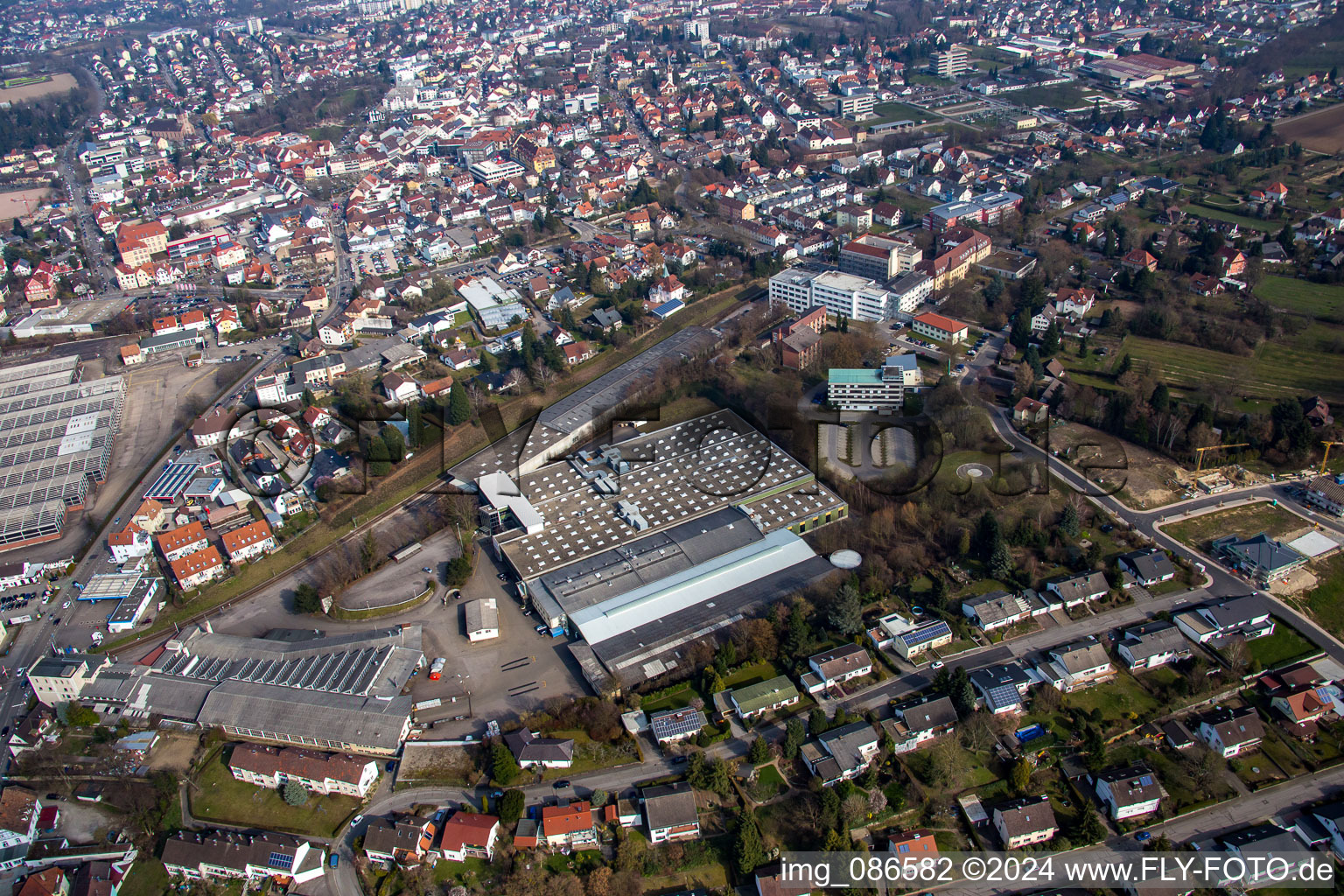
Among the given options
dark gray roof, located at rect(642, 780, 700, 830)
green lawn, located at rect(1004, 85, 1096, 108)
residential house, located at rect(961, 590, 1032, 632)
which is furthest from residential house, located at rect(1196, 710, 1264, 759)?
green lawn, located at rect(1004, 85, 1096, 108)

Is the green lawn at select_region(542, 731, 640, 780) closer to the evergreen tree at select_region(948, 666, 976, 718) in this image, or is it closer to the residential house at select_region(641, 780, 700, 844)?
the residential house at select_region(641, 780, 700, 844)

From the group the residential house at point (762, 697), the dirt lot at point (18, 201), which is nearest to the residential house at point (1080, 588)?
the residential house at point (762, 697)

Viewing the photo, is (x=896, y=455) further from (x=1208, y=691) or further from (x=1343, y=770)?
(x=1343, y=770)

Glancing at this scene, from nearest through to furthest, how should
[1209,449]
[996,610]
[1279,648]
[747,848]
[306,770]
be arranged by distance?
1. [747,848]
2. [306,770]
3. [1279,648]
4. [996,610]
5. [1209,449]

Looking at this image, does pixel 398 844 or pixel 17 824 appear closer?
pixel 398 844

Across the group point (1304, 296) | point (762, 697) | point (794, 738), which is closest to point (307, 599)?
point (762, 697)

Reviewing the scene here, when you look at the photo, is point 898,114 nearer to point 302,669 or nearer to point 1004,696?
point 1004,696
